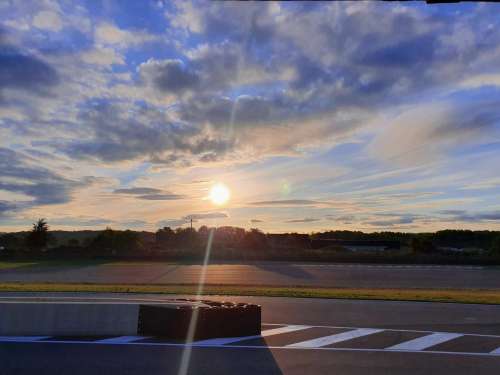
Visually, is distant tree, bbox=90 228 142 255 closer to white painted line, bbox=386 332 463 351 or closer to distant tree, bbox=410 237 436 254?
Answer: distant tree, bbox=410 237 436 254

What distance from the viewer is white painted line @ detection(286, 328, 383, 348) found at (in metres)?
9.62

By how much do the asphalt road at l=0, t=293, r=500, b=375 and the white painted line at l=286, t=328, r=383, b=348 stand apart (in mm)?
18

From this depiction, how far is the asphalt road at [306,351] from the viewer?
773 cm

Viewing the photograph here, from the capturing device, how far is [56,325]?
10.4m

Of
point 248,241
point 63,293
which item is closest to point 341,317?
point 63,293

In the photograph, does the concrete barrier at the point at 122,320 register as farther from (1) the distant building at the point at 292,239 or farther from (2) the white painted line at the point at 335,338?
(1) the distant building at the point at 292,239

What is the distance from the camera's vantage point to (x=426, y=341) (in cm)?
1007

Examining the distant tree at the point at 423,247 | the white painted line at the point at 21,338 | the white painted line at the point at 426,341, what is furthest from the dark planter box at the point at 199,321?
the distant tree at the point at 423,247

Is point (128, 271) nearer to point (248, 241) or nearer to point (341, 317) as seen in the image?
point (341, 317)

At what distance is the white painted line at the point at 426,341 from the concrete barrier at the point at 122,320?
276 centimetres

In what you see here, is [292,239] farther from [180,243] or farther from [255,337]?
[255,337]

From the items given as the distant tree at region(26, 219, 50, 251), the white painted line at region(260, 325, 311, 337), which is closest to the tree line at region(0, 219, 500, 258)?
the distant tree at region(26, 219, 50, 251)

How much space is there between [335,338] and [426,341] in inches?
65.3

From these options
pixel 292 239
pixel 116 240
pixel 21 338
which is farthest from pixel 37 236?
pixel 21 338
